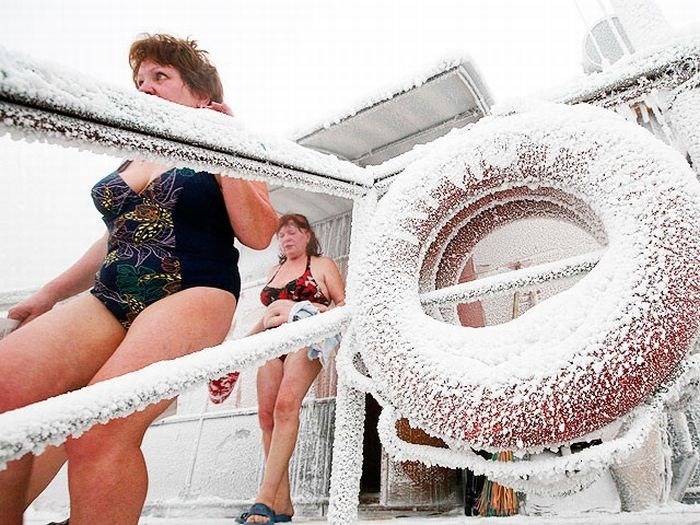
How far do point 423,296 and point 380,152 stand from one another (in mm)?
2273

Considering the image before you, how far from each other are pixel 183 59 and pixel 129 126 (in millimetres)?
818

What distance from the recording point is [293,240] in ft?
8.59

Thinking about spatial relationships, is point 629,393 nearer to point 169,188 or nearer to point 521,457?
point 521,457

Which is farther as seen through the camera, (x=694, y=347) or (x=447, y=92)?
(x=447, y=92)

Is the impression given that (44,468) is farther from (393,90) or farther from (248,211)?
(393,90)

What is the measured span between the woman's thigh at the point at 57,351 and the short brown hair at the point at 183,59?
25.0 inches

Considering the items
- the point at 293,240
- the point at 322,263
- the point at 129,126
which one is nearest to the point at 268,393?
the point at 322,263

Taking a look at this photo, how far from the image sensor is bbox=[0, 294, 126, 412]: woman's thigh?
0.80m

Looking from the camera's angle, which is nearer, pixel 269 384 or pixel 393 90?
pixel 269 384

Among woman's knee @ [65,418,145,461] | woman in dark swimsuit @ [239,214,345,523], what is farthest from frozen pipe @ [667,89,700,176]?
woman in dark swimsuit @ [239,214,345,523]

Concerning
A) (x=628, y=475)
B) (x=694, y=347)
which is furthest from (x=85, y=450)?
(x=628, y=475)

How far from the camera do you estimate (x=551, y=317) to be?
640mm

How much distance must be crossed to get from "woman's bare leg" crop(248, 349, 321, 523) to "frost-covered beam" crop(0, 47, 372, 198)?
4.60 ft

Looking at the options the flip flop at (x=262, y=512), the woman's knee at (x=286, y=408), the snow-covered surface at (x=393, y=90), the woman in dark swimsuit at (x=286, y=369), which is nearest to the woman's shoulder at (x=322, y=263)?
the woman in dark swimsuit at (x=286, y=369)
